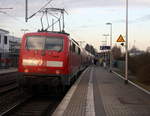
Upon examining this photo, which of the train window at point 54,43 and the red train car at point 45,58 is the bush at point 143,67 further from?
the train window at point 54,43

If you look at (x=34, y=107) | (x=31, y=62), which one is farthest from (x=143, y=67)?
(x=34, y=107)

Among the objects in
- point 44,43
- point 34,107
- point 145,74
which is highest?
point 44,43

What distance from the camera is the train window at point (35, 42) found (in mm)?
16016

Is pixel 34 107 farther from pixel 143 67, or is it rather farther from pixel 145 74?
pixel 143 67

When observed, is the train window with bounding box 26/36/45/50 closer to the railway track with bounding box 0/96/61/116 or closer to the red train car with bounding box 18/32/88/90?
the red train car with bounding box 18/32/88/90

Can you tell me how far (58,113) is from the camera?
10.3 m

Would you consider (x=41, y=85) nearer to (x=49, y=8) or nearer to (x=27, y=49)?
(x=27, y=49)

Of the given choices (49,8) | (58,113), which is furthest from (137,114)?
(49,8)

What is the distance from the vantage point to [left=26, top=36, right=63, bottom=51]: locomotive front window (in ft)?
52.4

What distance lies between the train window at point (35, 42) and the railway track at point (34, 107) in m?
2.42

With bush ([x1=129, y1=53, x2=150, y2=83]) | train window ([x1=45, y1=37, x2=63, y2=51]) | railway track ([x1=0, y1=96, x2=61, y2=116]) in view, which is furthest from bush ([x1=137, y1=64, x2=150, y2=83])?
train window ([x1=45, y1=37, x2=63, y2=51])

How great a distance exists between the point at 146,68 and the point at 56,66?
1116cm

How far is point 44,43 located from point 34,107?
3.53 meters

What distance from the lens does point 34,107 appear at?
Result: 13.7m
